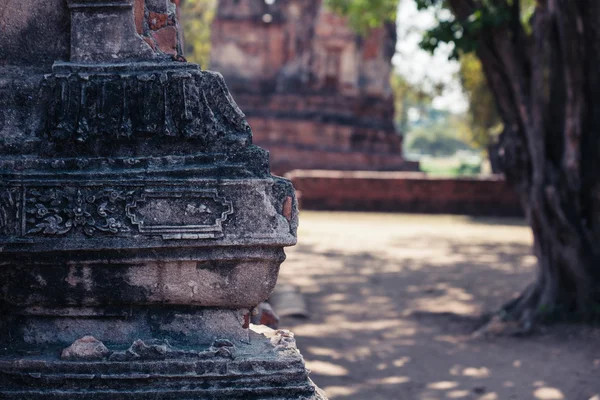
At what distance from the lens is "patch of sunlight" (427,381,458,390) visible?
493 cm

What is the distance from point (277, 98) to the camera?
78.1ft

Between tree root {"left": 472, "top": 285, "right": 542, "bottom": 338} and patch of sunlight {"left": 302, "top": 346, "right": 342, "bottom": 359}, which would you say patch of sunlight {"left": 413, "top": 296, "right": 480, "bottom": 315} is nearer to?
tree root {"left": 472, "top": 285, "right": 542, "bottom": 338}

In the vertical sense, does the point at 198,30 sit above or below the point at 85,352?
above

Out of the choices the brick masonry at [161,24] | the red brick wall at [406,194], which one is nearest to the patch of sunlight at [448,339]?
the brick masonry at [161,24]

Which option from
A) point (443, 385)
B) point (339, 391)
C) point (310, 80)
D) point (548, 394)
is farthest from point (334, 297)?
point (310, 80)

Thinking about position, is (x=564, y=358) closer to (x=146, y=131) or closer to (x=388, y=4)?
(x=146, y=131)

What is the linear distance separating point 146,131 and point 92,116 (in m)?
0.18

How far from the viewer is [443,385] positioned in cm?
498

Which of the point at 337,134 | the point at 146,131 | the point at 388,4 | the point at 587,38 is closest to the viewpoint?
the point at 146,131

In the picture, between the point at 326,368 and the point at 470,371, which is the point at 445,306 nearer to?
the point at 470,371

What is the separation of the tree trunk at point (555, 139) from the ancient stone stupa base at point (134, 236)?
4.10 metres

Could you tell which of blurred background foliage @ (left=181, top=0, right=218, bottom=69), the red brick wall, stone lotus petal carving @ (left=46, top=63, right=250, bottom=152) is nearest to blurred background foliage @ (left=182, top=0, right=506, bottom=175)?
blurred background foliage @ (left=181, top=0, right=218, bottom=69)

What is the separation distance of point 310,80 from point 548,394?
65.6 feet

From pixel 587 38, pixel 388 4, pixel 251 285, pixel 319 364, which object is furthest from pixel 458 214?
pixel 251 285
